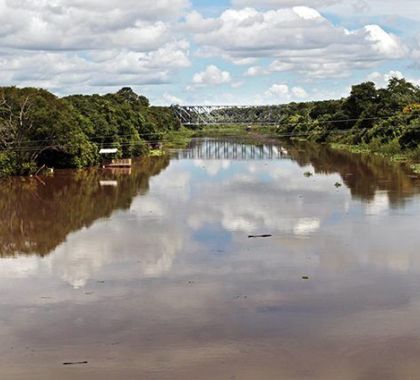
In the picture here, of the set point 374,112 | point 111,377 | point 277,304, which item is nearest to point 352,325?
point 277,304

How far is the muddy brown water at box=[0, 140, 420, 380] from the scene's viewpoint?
12391mm

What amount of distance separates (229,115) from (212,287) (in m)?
159

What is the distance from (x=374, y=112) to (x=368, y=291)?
5932 centimetres

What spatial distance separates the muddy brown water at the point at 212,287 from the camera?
488 inches

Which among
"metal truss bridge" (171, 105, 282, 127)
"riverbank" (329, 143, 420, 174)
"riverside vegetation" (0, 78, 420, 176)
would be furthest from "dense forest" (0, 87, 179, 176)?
"metal truss bridge" (171, 105, 282, 127)

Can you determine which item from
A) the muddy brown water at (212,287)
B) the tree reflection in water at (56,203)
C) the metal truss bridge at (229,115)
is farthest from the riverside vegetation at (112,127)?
the metal truss bridge at (229,115)

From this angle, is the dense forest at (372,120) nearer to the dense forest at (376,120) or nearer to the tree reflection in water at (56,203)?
the dense forest at (376,120)

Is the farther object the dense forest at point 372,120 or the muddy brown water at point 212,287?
the dense forest at point 372,120

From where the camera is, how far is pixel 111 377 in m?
11.8

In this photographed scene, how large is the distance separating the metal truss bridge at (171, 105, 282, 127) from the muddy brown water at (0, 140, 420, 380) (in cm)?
12401

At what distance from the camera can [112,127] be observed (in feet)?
188

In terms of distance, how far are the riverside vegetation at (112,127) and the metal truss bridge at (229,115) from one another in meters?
58.4

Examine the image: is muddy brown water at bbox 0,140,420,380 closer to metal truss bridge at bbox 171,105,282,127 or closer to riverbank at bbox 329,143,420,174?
riverbank at bbox 329,143,420,174

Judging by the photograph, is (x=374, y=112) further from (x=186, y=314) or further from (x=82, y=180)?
(x=186, y=314)
